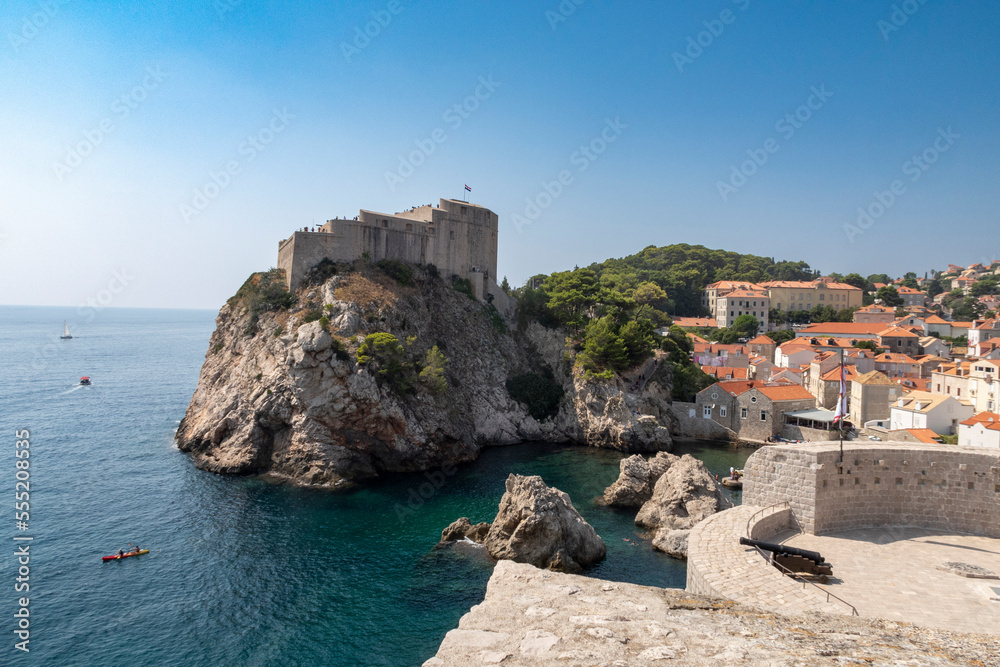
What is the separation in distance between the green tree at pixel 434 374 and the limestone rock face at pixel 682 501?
17.3 m

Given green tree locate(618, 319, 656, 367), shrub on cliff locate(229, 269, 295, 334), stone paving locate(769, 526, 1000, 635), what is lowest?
stone paving locate(769, 526, 1000, 635)

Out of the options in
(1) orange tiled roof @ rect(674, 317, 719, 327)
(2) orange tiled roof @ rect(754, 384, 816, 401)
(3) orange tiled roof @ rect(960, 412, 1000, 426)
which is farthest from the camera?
(1) orange tiled roof @ rect(674, 317, 719, 327)

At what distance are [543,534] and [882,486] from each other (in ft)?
40.5

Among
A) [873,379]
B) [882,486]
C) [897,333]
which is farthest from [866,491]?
[897,333]

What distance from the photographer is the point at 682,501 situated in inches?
1030

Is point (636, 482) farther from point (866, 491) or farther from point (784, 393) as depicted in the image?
point (784, 393)

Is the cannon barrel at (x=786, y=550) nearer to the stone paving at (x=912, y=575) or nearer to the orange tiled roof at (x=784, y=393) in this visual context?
the stone paving at (x=912, y=575)

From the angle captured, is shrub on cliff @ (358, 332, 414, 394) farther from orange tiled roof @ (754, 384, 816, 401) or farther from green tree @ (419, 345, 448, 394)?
orange tiled roof @ (754, 384, 816, 401)

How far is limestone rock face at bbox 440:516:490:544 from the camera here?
81.1ft

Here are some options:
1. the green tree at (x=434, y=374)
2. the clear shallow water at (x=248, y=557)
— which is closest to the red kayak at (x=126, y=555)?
the clear shallow water at (x=248, y=557)

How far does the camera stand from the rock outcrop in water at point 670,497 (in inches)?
957

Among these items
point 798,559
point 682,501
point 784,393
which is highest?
point 784,393

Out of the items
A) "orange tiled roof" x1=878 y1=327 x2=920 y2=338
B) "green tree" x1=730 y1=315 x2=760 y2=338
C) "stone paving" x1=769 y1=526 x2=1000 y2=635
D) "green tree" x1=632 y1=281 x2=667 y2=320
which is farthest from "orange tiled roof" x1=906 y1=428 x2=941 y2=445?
"green tree" x1=730 y1=315 x2=760 y2=338

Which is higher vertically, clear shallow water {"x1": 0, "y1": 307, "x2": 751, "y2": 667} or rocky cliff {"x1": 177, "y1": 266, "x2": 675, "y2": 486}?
rocky cliff {"x1": 177, "y1": 266, "x2": 675, "y2": 486}
